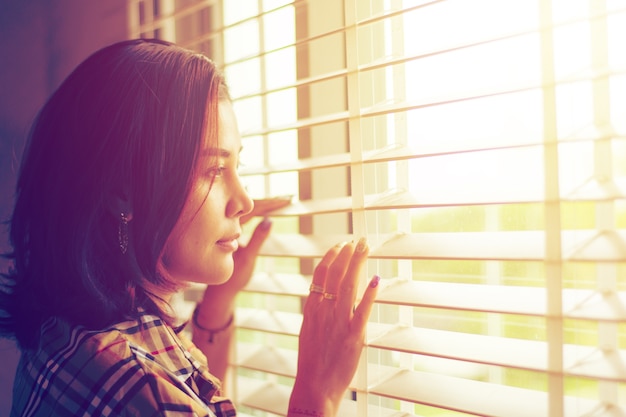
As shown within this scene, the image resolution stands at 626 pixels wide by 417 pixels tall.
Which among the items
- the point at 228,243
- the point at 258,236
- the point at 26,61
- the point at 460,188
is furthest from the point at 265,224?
the point at 26,61

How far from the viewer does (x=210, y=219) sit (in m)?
0.94

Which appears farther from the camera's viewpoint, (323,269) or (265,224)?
(265,224)

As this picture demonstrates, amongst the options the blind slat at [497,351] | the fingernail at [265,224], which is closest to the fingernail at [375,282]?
the blind slat at [497,351]

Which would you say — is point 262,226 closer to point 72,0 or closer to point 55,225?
point 55,225

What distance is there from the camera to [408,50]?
1.02 m

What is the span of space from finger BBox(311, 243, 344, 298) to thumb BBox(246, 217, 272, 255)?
0.81 ft

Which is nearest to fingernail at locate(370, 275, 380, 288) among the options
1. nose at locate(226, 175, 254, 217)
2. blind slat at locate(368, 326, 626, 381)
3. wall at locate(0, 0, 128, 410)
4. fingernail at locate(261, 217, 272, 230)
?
blind slat at locate(368, 326, 626, 381)

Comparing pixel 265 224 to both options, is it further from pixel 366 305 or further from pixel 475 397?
pixel 475 397

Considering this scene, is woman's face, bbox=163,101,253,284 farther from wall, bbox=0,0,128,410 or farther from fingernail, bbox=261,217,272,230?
wall, bbox=0,0,128,410

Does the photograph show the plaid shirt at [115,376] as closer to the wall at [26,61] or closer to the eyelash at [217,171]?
the eyelash at [217,171]

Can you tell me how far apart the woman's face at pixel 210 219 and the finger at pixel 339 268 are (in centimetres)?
17

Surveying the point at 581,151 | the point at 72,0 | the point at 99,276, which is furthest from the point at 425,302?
the point at 72,0

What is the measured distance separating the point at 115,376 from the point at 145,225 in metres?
0.24

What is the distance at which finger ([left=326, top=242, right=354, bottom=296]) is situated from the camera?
0.92 metres
